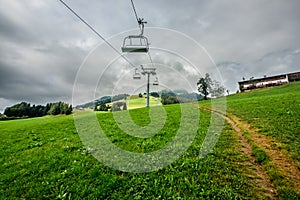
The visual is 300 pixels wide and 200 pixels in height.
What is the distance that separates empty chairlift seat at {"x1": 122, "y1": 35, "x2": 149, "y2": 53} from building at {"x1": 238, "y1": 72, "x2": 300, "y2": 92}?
92.4 meters

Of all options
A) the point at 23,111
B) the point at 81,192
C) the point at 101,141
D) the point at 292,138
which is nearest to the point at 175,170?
the point at 81,192

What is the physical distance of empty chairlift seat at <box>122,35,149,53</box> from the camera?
39.0 ft

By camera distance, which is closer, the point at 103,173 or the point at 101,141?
the point at 103,173

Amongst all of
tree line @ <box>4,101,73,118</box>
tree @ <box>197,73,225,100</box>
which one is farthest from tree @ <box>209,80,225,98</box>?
tree line @ <box>4,101,73,118</box>

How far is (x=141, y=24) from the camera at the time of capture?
11570mm

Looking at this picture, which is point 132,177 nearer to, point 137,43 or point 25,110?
point 137,43

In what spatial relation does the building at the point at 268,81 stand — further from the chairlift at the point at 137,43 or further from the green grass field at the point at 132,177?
the green grass field at the point at 132,177

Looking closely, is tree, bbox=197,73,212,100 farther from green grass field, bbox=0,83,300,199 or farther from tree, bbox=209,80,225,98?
green grass field, bbox=0,83,300,199

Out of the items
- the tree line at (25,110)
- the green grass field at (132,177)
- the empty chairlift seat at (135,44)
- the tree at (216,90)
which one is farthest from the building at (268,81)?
the tree line at (25,110)

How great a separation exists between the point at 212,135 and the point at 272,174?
220 inches

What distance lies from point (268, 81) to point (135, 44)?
99.1 metres

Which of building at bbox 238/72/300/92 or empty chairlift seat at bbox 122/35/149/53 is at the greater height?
building at bbox 238/72/300/92

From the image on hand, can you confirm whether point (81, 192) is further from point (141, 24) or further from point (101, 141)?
point (141, 24)

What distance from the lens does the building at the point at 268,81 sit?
84150 mm
